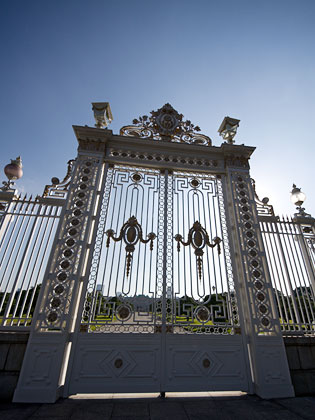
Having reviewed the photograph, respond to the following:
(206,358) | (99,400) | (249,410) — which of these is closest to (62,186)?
(99,400)

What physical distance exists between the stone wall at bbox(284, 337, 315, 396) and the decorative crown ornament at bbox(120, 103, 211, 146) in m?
4.55

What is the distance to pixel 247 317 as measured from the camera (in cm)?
392

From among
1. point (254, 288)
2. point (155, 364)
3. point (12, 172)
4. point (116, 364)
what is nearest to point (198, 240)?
point (254, 288)

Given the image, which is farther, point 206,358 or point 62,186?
point 62,186

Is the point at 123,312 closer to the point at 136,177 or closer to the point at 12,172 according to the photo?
the point at 136,177

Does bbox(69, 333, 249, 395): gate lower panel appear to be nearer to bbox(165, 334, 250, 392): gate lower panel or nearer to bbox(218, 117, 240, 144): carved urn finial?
bbox(165, 334, 250, 392): gate lower panel

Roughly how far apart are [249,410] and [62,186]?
4.93 metres

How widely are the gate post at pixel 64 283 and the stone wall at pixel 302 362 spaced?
3758 millimetres

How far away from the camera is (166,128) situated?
554 centimetres

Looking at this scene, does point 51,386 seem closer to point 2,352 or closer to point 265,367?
point 2,352

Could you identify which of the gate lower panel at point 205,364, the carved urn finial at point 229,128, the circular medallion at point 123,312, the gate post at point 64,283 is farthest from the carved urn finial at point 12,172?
the carved urn finial at point 229,128

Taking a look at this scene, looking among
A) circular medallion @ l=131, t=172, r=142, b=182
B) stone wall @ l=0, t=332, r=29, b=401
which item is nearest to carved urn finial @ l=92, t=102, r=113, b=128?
circular medallion @ l=131, t=172, r=142, b=182

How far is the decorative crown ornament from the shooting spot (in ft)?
17.8

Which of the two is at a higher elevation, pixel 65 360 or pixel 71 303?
pixel 71 303
